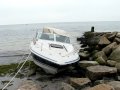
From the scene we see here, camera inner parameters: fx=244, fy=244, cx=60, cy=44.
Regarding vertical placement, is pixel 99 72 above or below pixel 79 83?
above

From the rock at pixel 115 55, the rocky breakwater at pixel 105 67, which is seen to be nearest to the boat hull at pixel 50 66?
the rocky breakwater at pixel 105 67

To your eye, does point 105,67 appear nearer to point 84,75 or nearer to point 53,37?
point 84,75

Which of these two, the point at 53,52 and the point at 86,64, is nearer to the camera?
the point at 53,52

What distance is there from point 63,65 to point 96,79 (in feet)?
6.69

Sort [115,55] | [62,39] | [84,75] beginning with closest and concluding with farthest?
1. [84,75]
2. [115,55]
3. [62,39]

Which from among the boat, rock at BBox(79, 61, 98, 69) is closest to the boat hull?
the boat

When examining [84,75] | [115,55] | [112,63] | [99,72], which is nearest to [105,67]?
[99,72]

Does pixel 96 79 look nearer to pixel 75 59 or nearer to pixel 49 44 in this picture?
pixel 75 59

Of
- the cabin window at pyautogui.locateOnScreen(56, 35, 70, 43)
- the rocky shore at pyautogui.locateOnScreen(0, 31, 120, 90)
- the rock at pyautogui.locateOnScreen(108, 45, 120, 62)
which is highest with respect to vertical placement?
the cabin window at pyautogui.locateOnScreen(56, 35, 70, 43)

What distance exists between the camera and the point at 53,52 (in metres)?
14.3

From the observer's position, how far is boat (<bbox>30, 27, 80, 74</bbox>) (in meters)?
13.6

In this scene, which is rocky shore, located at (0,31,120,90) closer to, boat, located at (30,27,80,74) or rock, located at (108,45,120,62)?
rock, located at (108,45,120,62)

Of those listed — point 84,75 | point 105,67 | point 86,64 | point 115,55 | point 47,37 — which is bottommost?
point 84,75

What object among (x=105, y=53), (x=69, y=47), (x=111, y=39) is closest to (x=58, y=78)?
(x=69, y=47)
